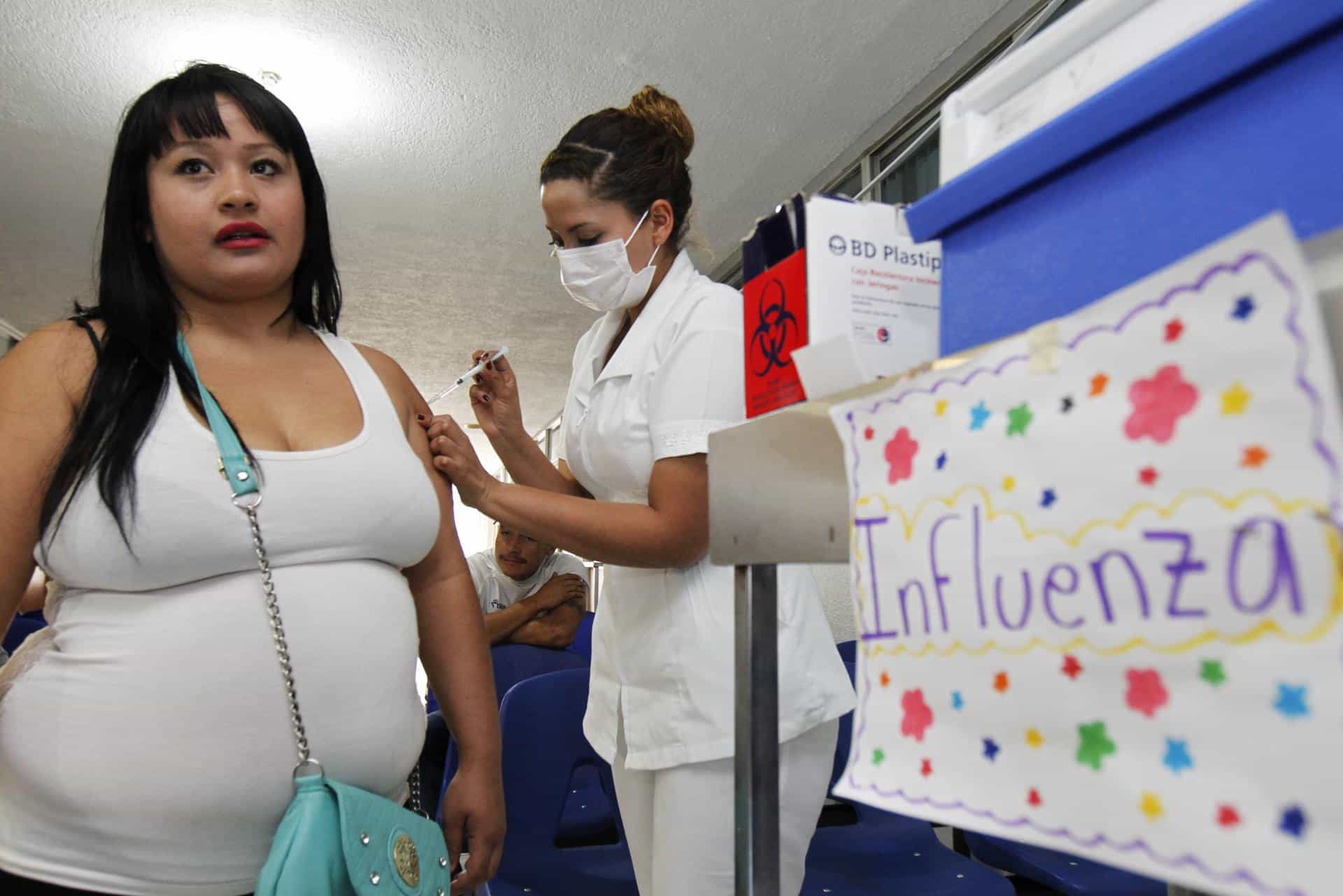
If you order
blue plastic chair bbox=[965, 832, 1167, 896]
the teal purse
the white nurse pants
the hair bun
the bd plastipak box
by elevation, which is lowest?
blue plastic chair bbox=[965, 832, 1167, 896]

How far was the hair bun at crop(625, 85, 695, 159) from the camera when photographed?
1415mm

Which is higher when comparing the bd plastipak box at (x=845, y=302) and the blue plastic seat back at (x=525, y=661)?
the bd plastipak box at (x=845, y=302)

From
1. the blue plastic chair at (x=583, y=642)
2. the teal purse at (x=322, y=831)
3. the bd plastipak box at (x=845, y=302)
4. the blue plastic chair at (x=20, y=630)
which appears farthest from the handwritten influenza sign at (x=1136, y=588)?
the blue plastic chair at (x=583, y=642)

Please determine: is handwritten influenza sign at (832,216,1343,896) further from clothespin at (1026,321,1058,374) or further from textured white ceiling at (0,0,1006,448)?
textured white ceiling at (0,0,1006,448)

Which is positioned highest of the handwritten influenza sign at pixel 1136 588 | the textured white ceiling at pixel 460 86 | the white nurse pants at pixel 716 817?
the textured white ceiling at pixel 460 86

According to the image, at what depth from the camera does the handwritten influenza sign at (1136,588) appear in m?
0.34

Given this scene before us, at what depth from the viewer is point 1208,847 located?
0.36 meters

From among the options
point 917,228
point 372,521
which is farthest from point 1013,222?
point 372,521

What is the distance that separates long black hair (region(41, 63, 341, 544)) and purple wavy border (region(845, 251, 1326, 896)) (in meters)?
0.67

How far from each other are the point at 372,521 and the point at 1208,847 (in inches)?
28.4

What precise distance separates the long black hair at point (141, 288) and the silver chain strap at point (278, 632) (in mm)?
92

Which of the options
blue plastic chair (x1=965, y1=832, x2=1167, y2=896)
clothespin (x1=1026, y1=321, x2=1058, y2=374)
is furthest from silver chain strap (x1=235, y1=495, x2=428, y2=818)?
blue plastic chair (x1=965, y1=832, x2=1167, y2=896)

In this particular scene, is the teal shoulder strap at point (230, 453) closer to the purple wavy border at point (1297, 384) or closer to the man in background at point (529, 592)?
the purple wavy border at point (1297, 384)

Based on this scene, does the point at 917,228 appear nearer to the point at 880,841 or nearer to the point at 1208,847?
the point at 1208,847
